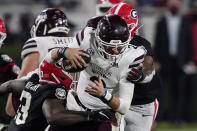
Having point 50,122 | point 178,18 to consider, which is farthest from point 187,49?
point 50,122

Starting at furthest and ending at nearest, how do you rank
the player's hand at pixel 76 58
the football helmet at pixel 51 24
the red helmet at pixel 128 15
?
the football helmet at pixel 51 24 < the red helmet at pixel 128 15 < the player's hand at pixel 76 58

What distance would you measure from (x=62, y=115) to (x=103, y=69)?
586 mm

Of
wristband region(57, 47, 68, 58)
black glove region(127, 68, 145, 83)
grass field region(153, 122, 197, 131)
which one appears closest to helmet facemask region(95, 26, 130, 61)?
black glove region(127, 68, 145, 83)

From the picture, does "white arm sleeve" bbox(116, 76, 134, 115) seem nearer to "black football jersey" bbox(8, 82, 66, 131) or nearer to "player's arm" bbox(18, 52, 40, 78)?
"black football jersey" bbox(8, 82, 66, 131)

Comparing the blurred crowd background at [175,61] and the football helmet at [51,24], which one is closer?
the football helmet at [51,24]

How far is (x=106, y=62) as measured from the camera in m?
4.38

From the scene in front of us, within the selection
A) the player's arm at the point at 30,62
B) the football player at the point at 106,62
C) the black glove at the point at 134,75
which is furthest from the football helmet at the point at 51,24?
the black glove at the point at 134,75

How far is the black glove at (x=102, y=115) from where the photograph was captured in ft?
13.3

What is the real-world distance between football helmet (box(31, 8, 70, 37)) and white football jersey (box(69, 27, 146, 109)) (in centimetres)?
65

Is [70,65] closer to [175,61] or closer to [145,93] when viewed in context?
[145,93]

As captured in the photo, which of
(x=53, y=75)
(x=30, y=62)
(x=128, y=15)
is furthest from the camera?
(x=30, y=62)

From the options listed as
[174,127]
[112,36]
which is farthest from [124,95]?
[174,127]

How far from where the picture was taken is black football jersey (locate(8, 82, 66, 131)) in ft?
13.7

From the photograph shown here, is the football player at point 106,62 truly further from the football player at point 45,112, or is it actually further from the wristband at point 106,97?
Answer: the football player at point 45,112
